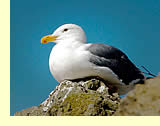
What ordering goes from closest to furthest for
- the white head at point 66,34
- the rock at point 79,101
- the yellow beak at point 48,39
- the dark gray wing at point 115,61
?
1. the rock at point 79,101
2. the dark gray wing at point 115,61
3. the white head at point 66,34
4. the yellow beak at point 48,39

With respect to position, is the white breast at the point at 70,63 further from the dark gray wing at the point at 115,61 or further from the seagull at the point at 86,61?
the dark gray wing at the point at 115,61

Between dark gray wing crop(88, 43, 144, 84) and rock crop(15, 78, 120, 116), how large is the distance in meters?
0.36

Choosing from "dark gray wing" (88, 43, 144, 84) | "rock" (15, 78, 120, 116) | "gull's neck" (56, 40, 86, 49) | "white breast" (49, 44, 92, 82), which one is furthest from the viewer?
"gull's neck" (56, 40, 86, 49)

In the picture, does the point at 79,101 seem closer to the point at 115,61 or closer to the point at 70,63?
the point at 70,63

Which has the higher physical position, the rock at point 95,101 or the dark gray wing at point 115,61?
the dark gray wing at point 115,61

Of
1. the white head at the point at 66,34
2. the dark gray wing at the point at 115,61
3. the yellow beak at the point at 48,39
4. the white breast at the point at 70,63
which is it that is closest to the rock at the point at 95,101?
the white breast at the point at 70,63

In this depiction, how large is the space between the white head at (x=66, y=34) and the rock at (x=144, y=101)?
234cm

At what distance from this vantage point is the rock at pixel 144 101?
2.23 m

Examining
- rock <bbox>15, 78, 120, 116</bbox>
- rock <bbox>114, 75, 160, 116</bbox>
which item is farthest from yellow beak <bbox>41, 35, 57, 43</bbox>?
rock <bbox>114, 75, 160, 116</bbox>

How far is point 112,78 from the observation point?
423cm

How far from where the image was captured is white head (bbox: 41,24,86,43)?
4.60m

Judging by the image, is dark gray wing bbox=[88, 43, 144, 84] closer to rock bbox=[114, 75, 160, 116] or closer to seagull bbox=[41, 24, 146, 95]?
seagull bbox=[41, 24, 146, 95]

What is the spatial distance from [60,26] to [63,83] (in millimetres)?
1262

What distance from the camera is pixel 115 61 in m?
4.31
